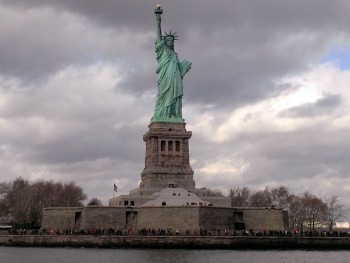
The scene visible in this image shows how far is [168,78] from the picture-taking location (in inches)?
2721

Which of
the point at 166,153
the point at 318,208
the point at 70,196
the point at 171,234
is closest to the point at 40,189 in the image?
the point at 70,196

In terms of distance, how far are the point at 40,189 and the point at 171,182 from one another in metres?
21.2

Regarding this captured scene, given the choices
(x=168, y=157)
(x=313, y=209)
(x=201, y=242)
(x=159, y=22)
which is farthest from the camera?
(x=313, y=209)

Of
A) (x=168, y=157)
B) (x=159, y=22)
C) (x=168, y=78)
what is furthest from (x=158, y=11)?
(x=168, y=157)

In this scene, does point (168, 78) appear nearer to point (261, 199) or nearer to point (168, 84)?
point (168, 84)

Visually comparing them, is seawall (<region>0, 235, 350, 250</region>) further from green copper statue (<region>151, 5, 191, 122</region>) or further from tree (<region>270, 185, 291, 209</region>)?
tree (<region>270, 185, 291, 209</region>)

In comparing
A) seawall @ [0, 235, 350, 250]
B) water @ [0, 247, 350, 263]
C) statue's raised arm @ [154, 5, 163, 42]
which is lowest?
water @ [0, 247, 350, 263]

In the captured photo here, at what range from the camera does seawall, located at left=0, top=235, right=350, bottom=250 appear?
46125 millimetres

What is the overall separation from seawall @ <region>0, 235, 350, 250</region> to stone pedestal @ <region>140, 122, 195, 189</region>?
16.5m

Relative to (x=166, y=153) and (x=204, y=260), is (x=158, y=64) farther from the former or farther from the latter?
(x=204, y=260)

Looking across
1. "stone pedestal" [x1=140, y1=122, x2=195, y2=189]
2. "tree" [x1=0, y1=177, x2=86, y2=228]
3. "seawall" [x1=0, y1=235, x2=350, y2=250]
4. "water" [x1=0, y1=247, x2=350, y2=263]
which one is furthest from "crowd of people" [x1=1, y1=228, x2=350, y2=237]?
"tree" [x1=0, y1=177, x2=86, y2=228]

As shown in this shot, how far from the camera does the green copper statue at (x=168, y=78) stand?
68000 millimetres

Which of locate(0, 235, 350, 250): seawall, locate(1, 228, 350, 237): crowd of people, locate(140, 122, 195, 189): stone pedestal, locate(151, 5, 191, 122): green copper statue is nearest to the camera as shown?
locate(0, 235, 350, 250): seawall

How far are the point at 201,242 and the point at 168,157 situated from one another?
20.6m
